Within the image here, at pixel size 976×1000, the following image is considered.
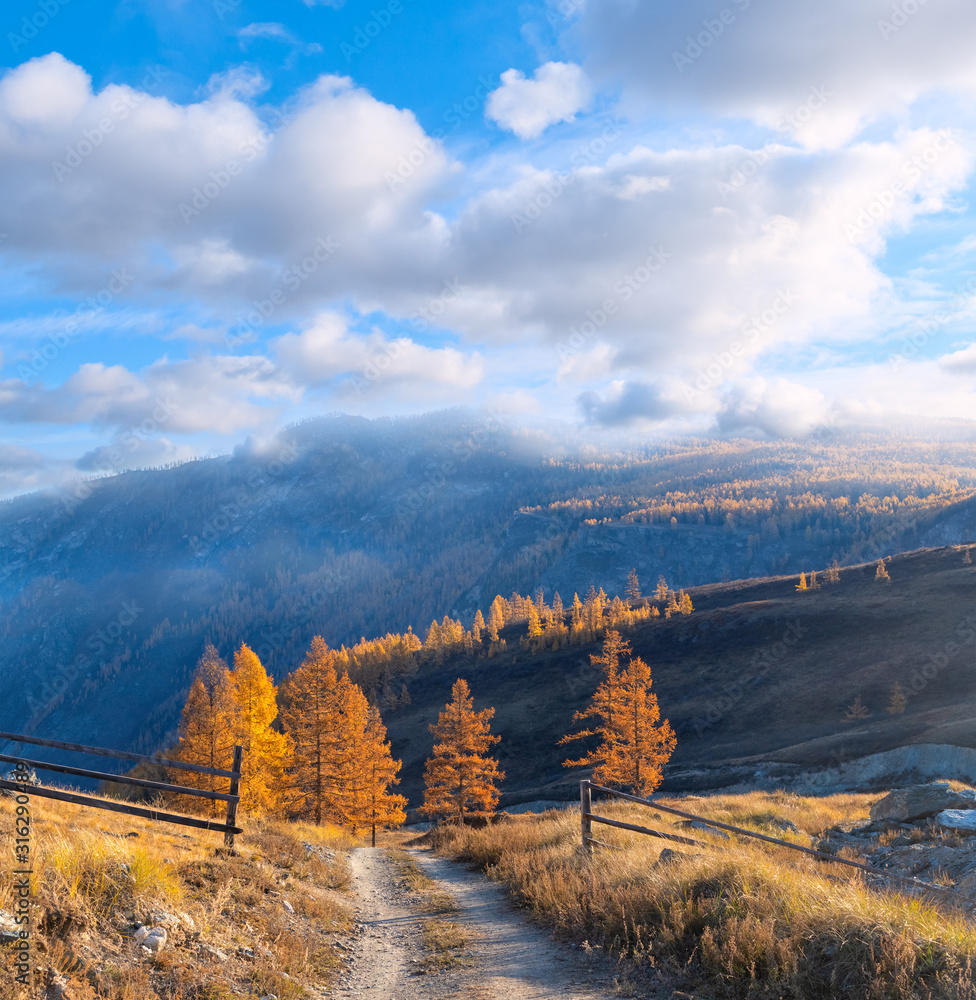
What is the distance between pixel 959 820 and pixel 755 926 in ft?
38.0

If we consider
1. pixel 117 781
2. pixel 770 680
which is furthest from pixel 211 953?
pixel 770 680

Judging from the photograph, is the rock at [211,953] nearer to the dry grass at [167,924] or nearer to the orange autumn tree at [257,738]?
the dry grass at [167,924]

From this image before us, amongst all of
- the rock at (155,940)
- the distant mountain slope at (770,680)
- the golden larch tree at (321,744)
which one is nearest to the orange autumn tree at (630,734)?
the golden larch tree at (321,744)

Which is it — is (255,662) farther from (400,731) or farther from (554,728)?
(400,731)

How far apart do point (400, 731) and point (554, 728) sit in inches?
1157

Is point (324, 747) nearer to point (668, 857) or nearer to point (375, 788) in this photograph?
point (375, 788)

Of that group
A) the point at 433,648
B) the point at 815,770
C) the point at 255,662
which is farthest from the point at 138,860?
the point at 433,648

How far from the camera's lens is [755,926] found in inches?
263

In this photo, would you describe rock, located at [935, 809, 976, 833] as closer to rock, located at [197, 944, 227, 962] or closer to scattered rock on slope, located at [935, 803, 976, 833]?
scattered rock on slope, located at [935, 803, 976, 833]

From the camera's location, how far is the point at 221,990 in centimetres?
609

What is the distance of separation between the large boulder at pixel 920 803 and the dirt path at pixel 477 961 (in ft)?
38.1

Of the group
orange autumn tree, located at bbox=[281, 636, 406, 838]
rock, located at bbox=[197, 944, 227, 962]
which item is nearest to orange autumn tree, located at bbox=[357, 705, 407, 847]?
orange autumn tree, located at bbox=[281, 636, 406, 838]

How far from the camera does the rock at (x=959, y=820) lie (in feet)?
45.8

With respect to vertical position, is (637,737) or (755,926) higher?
(755,926)
